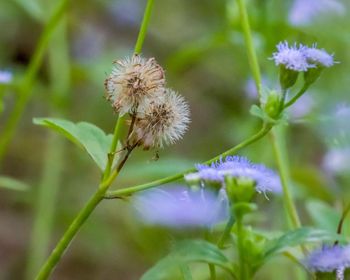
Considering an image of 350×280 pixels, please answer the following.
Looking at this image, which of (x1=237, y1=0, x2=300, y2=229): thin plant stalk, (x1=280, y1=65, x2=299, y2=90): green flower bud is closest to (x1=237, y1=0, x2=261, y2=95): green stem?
(x1=237, y1=0, x2=300, y2=229): thin plant stalk

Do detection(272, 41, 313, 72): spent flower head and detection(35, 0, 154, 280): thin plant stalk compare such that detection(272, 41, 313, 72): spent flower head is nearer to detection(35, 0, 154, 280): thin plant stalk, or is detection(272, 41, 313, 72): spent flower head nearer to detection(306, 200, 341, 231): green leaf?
detection(35, 0, 154, 280): thin plant stalk

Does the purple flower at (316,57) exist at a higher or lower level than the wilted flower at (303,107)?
lower

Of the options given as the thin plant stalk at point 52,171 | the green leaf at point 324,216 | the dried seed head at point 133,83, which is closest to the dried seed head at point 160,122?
the dried seed head at point 133,83

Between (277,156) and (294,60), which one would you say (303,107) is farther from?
(294,60)

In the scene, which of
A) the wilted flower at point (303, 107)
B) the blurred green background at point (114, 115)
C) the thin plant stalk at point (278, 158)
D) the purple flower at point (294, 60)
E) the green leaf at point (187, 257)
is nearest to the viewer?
the green leaf at point (187, 257)

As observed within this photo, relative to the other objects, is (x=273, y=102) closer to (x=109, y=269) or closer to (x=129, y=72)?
(x=129, y=72)

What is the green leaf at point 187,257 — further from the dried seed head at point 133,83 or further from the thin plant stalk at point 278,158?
the thin plant stalk at point 278,158

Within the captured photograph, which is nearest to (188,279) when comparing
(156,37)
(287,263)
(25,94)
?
(25,94)
